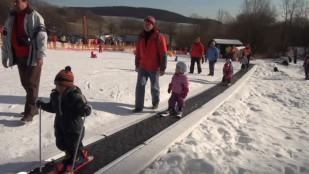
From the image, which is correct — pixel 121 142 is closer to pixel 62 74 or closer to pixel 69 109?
pixel 69 109

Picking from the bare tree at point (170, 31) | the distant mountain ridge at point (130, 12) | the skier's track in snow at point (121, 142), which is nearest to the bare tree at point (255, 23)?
the bare tree at point (170, 31)

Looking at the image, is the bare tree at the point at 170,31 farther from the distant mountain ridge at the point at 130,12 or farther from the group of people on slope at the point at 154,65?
the group of people on slope at the point at 154,65

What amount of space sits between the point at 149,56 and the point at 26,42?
2363 millimetres

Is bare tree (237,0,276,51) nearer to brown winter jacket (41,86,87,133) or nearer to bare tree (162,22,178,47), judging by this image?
bare tree (162,22,178,47)

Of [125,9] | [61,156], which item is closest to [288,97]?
[61,156]

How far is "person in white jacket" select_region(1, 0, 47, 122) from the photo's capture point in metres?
4.90

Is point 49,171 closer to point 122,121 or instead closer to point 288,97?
point 122,121

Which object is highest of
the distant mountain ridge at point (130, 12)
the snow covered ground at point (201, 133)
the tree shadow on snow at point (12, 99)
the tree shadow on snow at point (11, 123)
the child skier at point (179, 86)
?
the distant mountain ridge at point (130, 12)

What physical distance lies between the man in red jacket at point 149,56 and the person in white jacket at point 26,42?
6.74 ft

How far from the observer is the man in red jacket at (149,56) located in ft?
20.7

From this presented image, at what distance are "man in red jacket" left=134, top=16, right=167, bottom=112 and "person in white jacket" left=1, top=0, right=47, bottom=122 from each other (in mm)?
2054

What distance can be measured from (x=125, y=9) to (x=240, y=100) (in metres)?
175

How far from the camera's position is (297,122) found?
7.32 metres

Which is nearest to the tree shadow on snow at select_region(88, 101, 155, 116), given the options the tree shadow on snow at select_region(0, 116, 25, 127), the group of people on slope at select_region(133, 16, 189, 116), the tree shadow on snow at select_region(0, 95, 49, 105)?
the group of people on slope at select_region(133, 16, 189, 116)
